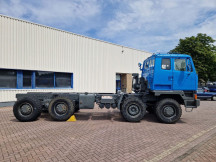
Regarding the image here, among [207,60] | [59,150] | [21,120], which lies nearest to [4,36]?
[21,120]

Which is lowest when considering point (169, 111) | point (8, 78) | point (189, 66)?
point (169, 111)

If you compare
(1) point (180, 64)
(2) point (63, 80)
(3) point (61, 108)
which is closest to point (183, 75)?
(1) point (180, 64)

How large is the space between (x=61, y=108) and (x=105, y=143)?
130 inches

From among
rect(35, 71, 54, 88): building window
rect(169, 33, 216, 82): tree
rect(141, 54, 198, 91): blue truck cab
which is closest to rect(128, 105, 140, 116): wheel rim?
rect(141, 54, 198, 91): blue truck cab

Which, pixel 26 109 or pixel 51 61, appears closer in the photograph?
pixel 26 109

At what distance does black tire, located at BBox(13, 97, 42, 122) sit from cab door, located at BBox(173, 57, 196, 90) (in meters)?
6.64

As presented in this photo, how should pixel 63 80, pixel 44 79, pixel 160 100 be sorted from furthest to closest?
pixel 63 80, pixel 44 79, pixel 160 100

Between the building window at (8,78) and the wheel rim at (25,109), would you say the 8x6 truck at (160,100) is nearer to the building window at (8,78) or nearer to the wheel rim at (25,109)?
the wheel rim at (25,109)

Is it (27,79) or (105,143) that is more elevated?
(27,79)

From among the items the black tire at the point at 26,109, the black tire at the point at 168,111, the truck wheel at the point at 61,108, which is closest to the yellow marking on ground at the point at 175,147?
the black tire at the point at 168,111

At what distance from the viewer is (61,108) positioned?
22.0ft

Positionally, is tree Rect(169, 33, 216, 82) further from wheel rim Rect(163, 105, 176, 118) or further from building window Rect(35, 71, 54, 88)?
building window Rect(35, 71, 54, 88)

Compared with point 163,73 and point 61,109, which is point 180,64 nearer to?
point 163,73

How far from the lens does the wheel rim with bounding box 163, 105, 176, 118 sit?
661 centimetres
